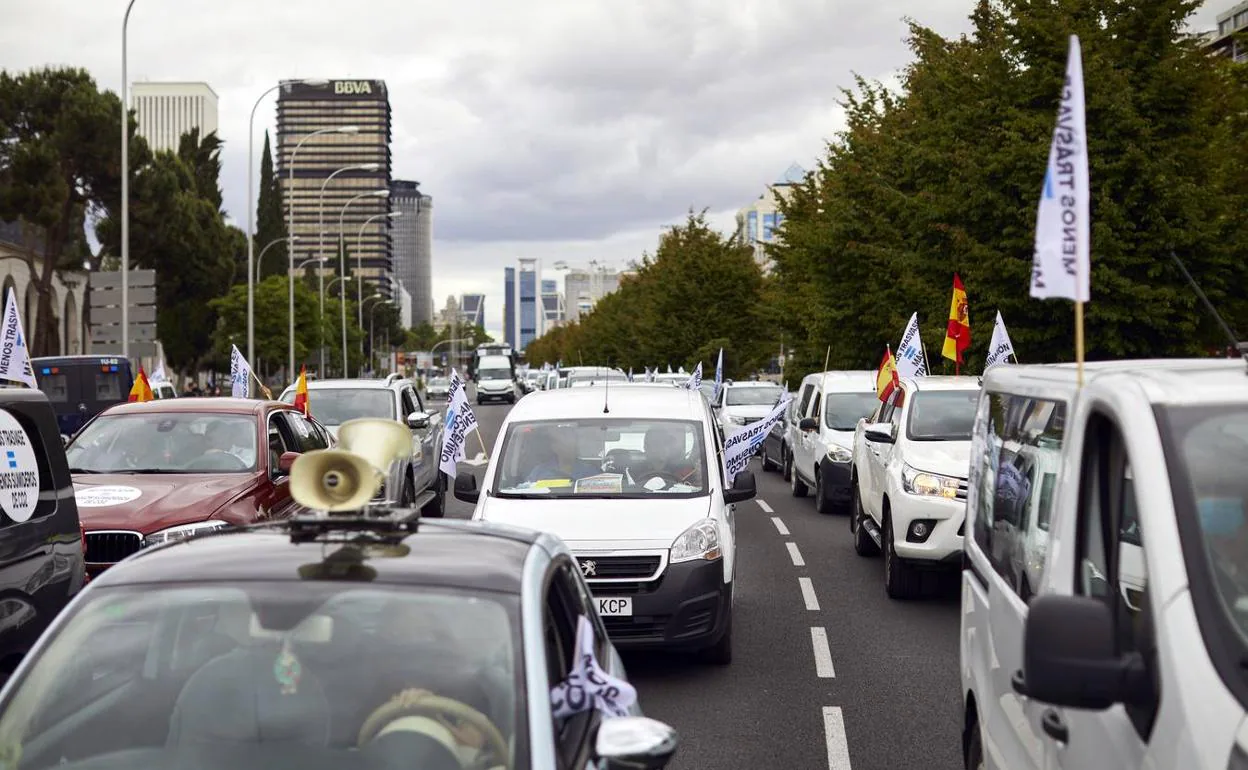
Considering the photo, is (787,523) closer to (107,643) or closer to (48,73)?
(107,643)

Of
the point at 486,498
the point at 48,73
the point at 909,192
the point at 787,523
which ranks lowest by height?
the point at 787,523

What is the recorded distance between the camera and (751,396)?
29.6 meters

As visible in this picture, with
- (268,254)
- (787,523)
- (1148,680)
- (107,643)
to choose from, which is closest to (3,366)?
(787,523)

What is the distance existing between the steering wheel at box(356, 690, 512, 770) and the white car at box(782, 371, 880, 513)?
15.0 m

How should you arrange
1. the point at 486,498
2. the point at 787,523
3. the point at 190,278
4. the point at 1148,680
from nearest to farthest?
the point at 1148,680, the point at 486,498, the point at 787,523, the point at 190,278

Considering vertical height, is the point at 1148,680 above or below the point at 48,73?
below

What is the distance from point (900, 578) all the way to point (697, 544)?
3546 millimetres

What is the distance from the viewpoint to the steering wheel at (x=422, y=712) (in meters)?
3.54

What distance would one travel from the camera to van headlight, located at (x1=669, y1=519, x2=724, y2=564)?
350 inches

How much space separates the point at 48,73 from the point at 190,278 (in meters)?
17.6

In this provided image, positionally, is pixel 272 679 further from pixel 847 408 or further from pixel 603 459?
pixel 847 408

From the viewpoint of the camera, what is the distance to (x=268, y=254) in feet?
346

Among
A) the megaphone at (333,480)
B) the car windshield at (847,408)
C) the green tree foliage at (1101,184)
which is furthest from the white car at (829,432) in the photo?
the megaphone at (333,480)

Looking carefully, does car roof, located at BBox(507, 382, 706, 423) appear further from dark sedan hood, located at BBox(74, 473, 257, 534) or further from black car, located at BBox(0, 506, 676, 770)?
black car, located at BBox(0, 506, 676, 770)
